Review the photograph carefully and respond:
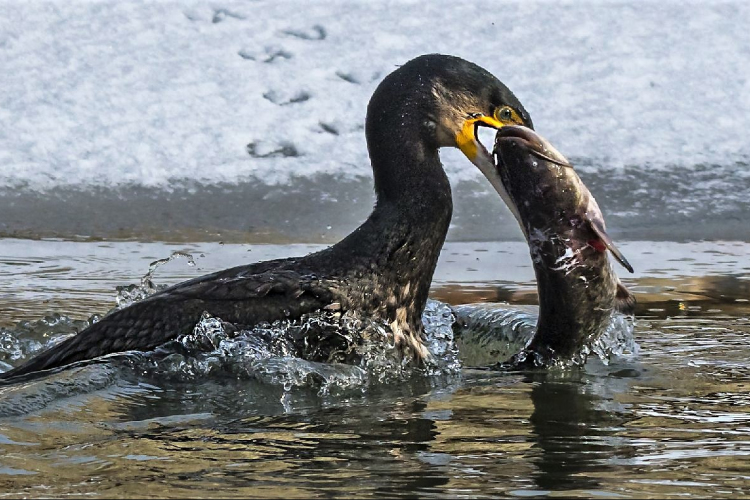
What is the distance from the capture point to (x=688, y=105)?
35.9ft

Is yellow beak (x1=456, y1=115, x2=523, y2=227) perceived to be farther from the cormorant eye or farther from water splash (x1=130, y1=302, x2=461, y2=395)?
water splash (x1=130, y1=302, x2=461, y2=395)

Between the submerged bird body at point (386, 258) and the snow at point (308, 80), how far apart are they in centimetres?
462

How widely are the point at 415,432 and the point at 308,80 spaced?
25.2ft

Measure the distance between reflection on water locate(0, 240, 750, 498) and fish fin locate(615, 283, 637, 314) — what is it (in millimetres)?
176

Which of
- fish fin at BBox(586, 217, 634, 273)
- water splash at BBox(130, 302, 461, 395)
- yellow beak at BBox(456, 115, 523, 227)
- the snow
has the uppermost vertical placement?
the snow

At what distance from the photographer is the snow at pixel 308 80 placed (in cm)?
1009

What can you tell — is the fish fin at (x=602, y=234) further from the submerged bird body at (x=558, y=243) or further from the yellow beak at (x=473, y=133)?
the yellow beak at (x=473, y=133)

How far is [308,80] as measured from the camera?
11.2 m

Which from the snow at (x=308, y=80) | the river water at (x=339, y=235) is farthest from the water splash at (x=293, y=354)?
the snow at (x=308, y=80)

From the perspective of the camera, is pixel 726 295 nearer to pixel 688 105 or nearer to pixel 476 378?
pixel 476 378

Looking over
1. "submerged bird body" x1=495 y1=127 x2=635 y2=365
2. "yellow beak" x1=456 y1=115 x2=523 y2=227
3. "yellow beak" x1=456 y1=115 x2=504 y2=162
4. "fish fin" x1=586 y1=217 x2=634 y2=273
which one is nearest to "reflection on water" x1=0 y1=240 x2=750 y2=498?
"submerged bird body" x1=495 y1=127 x2=635 y2=365

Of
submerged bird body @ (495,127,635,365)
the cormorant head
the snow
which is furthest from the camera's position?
the snow

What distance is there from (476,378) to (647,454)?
129 cm

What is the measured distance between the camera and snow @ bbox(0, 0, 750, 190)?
1009 cm
